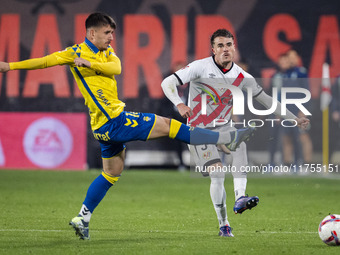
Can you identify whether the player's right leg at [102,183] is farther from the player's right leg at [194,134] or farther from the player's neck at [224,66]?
the player's neck at [224,66]

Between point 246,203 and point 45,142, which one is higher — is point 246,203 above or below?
above

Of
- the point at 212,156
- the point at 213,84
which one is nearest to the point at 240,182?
the point at 212,156

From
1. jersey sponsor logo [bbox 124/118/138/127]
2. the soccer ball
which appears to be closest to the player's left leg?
the soccer ball

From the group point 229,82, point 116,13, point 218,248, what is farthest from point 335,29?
point 218,248

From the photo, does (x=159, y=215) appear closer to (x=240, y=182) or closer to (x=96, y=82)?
(x=240, y=182)

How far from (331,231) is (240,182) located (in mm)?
1113

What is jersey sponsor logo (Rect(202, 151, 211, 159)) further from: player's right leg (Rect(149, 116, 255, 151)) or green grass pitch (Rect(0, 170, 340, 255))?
green grass pitch (Rect(0, 170, 340, 255))

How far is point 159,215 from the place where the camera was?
895cm

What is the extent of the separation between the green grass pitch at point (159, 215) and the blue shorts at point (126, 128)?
95 centimetres

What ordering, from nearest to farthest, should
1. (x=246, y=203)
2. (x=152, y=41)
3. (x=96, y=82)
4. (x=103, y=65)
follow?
(x=103, y=65) → (x=96, y=82) → (x=246, y=203) → (x=152, y=41)

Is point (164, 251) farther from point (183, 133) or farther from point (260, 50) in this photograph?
point (260, 50)

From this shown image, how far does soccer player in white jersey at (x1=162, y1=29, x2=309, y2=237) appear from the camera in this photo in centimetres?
716

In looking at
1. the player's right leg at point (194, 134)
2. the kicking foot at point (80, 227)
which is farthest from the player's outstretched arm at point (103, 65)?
the kicking foot at point (80, 227)

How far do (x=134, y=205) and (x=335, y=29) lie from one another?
24.6ft
